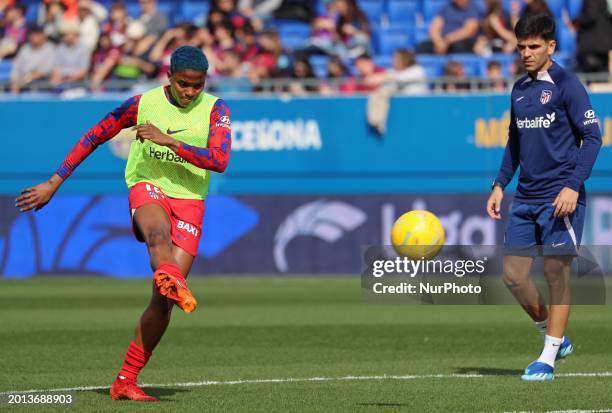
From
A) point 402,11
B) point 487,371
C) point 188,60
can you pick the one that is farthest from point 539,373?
point 402,11

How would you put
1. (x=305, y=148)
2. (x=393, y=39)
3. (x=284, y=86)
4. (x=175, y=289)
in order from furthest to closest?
(x=393, y=39) < (x=284, y=86) < (x=305, y=148) < (x=175, y=289)

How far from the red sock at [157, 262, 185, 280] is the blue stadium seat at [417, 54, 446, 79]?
48.8 ft

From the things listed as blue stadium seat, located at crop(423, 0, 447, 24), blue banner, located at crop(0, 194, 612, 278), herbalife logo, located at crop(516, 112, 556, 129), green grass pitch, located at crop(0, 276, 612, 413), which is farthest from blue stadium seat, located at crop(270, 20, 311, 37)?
herbalife logo, located at crop(516, 112, 556, 129)

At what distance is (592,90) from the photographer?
20.5 m

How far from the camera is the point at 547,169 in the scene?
8.95 m

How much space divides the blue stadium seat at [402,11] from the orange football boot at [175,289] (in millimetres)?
17588

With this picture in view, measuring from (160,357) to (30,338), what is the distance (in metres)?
2.03

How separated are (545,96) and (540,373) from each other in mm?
1820

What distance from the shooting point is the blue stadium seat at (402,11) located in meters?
24.5

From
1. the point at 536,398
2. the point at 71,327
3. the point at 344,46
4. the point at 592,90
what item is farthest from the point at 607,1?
the point at 536,398

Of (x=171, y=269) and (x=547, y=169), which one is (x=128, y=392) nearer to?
(x=171, y=269)

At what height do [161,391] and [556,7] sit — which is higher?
[556,7]

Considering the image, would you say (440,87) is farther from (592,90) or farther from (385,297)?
(385,297)

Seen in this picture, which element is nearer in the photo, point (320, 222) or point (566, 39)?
point (320, 222)
